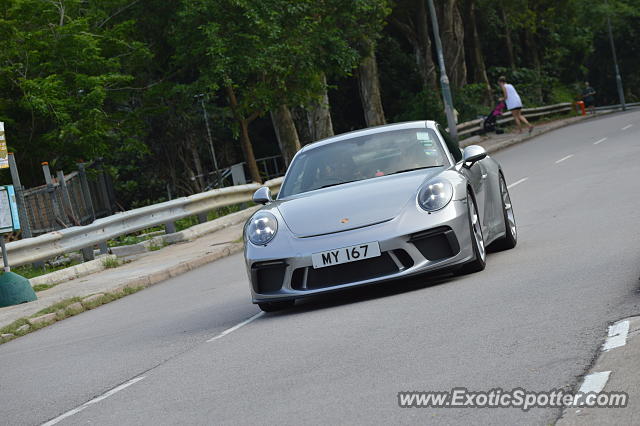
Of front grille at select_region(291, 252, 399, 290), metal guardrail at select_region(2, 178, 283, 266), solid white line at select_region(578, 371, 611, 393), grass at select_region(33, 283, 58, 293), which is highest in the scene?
metal guardrail at select_region(2, 178, 283, 266)

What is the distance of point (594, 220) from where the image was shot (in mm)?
12234

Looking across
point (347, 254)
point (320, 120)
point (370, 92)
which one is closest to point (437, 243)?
point (347, 254)

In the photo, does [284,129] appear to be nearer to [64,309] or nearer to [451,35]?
[451,35]

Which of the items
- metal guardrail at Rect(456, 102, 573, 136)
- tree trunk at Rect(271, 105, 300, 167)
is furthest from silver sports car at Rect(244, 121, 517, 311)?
metal guardrail at Rect(456, 102, 573, 136)

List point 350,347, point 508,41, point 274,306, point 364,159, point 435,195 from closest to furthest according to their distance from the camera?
point 350,347, point 435,195, point 274,306, point 364,159, point 508,41

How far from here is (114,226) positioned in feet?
60.4

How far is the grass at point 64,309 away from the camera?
39.2 ft

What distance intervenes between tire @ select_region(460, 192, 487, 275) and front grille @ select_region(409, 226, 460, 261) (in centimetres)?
28

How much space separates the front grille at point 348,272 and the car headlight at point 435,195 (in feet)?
1.85

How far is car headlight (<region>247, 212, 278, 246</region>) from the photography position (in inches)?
359

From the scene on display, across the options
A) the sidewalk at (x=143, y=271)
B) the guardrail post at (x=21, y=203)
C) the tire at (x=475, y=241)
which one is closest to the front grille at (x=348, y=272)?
the tire at (x=475, y=241)

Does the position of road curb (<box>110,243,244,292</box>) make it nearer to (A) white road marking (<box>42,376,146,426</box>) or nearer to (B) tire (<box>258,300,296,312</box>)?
(B) tire (<box>258,300,296,312</box>)

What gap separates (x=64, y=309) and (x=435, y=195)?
5724 millimetres

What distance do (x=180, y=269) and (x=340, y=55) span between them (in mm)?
20803
